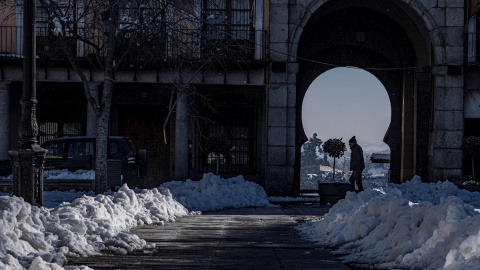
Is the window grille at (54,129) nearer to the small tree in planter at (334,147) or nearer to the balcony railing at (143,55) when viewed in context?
the balcony railing at (143,55)

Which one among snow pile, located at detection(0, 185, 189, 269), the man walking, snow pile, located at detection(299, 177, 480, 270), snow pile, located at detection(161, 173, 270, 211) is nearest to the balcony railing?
the man walking

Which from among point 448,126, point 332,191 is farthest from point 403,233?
point 448,126

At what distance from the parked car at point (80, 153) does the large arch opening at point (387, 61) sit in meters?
7.14

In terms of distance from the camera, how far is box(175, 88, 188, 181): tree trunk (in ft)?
83.3

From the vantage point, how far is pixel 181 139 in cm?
2547

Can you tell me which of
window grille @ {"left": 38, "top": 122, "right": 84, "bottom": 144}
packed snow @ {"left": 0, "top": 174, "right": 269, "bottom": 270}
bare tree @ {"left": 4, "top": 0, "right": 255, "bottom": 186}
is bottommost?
packed snow @ {"left": 0, "top": 174, "right": 269, "bottom": 270}

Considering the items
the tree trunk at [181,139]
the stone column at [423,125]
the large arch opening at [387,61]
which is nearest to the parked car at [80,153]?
the tree trunk at [181,139]

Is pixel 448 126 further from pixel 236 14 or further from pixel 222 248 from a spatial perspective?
pixel 222 248

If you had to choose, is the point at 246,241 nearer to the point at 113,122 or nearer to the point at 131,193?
the point at 131,193

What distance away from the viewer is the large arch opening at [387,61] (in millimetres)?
26703

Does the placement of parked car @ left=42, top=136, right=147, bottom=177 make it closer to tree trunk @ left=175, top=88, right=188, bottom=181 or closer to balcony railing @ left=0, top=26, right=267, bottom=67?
tree trunk @ left=175, top=88, right=188, bottom=181

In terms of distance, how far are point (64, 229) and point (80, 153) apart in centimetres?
1393

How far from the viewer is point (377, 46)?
28094 millimetres

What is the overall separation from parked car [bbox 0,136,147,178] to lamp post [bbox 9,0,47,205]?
10.7 m
